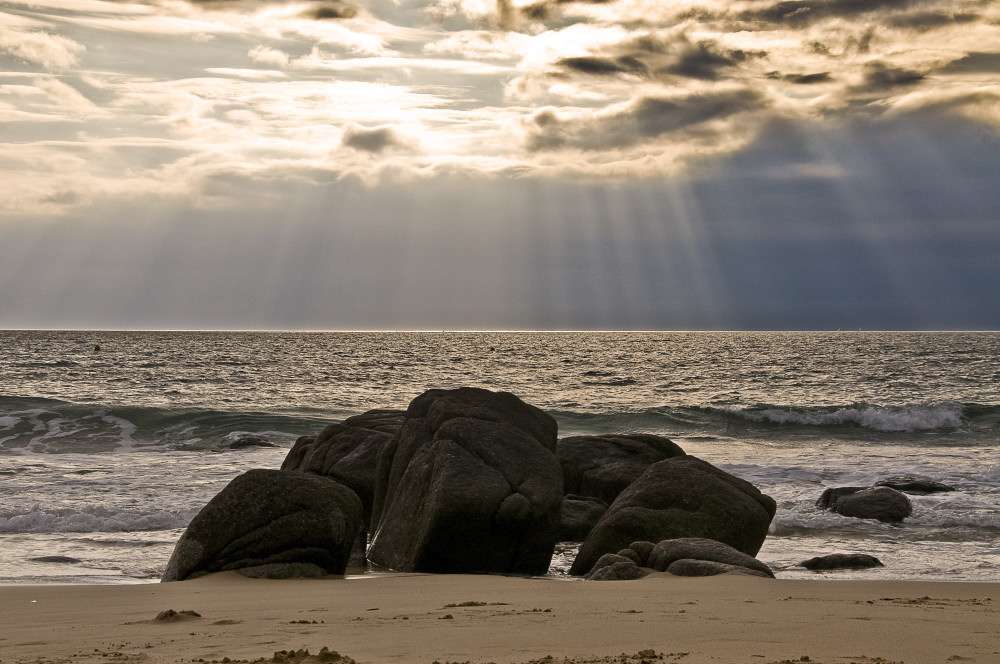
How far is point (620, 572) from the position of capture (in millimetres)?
9227

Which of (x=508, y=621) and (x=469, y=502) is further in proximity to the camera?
(x=469, y=502)

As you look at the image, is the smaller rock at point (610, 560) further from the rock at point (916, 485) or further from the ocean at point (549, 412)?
the rock at point (916, 485)

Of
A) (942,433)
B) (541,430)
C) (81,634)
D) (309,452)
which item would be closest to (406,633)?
(81,634)

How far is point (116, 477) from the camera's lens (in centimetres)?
1814

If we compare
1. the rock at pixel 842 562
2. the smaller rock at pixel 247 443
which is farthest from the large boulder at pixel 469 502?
the smaller rock at pixel 247 443

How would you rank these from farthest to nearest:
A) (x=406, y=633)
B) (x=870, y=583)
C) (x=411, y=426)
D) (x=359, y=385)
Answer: (x=359, y=385) < (x=411, y=426) < (x=870, y=583) < (x=406, y=633)

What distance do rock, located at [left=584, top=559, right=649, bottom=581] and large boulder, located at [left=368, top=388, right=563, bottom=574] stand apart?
1466mm

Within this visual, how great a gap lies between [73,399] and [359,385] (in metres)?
15.7

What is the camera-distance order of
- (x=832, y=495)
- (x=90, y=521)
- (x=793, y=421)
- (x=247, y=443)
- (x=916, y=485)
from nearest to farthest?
1. (x=90, y=521)
2. (x=832, y=495)
3. (x=916, y=485)
4. (x=247, y=443)
5. (x=793, y=421)

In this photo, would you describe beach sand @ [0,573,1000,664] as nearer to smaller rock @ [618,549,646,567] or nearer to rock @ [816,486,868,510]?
smaller rock @ [618,549,646,567]

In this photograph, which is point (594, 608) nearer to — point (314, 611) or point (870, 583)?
point (314, 611)

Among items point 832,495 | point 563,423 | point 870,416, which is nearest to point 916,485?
point 832,495

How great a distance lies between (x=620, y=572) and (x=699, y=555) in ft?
3.26

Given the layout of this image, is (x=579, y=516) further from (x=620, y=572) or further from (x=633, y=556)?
(x=620, y=572)
